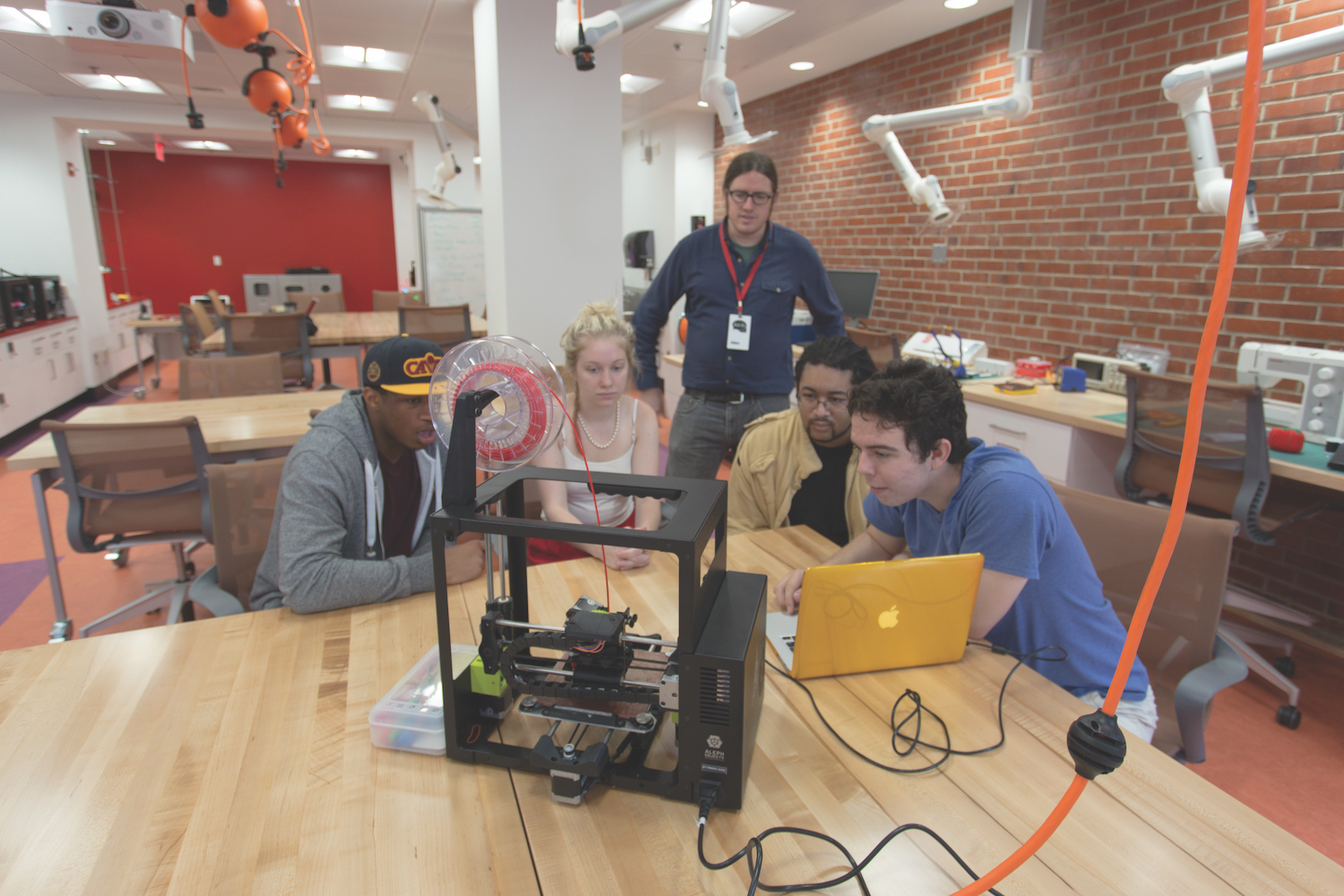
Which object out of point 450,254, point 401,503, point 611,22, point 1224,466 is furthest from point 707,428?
point 450,254

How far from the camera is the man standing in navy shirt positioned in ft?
8.52

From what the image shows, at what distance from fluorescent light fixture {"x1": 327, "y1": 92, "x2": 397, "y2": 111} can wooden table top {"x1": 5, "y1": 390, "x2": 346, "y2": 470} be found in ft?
14.0

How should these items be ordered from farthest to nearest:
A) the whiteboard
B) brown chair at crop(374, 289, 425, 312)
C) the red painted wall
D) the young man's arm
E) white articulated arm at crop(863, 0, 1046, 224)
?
the red painted wall, the whiteboard, brown chair at crop(374, 289, 425, 312), white articulated arm at crop(863, 0, 1046, 224), the young man's arm

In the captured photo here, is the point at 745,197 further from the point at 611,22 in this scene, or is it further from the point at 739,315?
the point at 611,22

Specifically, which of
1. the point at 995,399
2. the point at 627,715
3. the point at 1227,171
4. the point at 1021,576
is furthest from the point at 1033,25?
the point at 627,715

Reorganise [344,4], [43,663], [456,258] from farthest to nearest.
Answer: [456,258], [344,4], [43,663]

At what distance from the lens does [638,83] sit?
5.88m

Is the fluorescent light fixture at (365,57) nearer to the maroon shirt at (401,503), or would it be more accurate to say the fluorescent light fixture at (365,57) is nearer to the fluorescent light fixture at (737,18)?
the fluorescent light fixture at (737,18)

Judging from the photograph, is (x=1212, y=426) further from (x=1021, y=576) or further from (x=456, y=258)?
(x=456, y=258)

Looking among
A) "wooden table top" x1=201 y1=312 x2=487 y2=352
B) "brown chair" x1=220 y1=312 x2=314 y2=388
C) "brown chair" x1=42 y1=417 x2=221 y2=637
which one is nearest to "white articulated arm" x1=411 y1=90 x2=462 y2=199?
"wooden table top" x1=201 y1=312 x2=487 y2=352

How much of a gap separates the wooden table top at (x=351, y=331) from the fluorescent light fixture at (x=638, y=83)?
2271 millimetres

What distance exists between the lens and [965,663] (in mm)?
1231

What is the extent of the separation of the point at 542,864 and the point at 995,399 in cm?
308

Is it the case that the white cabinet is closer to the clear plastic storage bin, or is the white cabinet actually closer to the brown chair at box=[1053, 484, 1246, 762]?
the clear plastic storage bin
